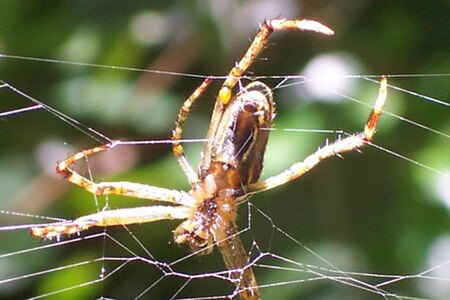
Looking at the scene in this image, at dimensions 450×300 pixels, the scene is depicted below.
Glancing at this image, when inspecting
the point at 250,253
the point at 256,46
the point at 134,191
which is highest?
the point at 256,46

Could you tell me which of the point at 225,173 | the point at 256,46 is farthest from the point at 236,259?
the point at 256,46

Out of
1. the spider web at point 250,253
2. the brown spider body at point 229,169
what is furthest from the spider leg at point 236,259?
the spider web at point 250,253

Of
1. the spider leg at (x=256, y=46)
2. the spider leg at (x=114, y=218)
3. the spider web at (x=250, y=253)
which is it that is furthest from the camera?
the spider web at (x=250, y=253)

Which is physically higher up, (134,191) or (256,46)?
(256,46)

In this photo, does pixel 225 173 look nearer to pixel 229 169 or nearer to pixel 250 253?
pixel 229 169

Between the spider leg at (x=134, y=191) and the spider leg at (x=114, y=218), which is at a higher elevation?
the spider leg at (x=134, y=191)

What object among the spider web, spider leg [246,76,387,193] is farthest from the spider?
the spider web

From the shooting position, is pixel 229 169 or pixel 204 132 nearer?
pixel 229 169

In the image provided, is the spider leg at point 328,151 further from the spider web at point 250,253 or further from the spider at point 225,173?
the spider web at point 250,253
